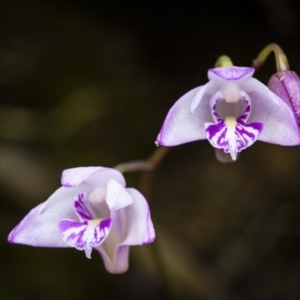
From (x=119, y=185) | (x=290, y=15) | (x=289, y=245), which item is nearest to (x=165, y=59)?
(x=290, y=15)

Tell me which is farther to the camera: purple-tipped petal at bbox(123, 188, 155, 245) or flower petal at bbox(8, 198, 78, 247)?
flower petal at bbox(8, 198, 78, 247)

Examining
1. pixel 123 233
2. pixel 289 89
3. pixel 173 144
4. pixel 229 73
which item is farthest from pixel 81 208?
pixel 289 89

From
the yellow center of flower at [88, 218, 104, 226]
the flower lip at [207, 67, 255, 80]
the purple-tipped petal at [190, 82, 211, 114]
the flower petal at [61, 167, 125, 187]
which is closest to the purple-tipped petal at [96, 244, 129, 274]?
the yellow center of flower at [88, 218, 104, 226]

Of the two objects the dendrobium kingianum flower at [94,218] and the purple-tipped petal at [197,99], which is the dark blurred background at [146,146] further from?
the purple-tipped petal at [197,99]

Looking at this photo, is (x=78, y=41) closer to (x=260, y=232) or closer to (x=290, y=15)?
(x=290, y=15)

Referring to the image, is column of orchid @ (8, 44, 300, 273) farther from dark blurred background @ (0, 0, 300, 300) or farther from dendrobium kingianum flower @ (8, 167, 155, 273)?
dark blurred background @ (0, 0, 300, 300)

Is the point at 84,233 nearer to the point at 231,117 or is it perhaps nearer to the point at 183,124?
the point at 183,124
